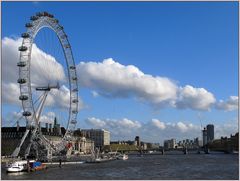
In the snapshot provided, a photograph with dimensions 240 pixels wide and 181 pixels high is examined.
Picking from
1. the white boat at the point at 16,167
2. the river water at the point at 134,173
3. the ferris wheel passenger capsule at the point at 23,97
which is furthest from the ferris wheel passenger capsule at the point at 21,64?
the river water at the point at 134,173

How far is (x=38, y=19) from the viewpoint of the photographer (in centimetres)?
6906

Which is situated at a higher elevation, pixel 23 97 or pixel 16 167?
pixel 23 97

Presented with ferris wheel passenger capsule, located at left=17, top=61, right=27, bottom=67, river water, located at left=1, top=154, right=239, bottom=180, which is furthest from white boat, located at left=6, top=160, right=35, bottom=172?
ferris wheel passenger capsule, located at left=17, top=61, right=27, bottom=67

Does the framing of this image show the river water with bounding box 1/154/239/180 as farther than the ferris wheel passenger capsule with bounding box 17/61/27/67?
No

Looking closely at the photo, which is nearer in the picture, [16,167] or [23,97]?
[16,167]

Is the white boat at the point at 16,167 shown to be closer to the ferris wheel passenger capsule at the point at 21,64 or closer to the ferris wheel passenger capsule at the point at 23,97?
the ferris wheel passenger capsule at the point at 23,97

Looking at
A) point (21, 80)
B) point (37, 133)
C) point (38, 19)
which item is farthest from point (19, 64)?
point (37, 133)

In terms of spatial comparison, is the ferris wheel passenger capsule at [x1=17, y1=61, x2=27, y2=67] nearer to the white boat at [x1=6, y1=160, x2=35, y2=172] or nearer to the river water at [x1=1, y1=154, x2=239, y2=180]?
the white boat at [x1=6, y1=160, x2=35, y2=172]

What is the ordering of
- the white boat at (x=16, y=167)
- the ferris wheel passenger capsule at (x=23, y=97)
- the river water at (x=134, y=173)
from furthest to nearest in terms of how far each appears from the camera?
1. the ferris wheel passenger capsule at (x=23, y=97)
2. the white boat at (x=16, y=167)
3. the river water at (x=134, y=173)

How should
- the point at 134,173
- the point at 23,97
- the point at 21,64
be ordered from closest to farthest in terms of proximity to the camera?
the point at 134,173 < the point at 21,64 < the point at 23,97

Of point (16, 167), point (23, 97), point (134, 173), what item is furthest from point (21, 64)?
point (134, 173)

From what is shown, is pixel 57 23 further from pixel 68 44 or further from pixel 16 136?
pixel 16 136

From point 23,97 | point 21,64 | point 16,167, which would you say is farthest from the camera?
point 23,97

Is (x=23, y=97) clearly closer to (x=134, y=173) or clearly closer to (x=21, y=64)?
(x=21, y=64)
